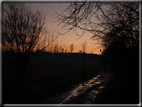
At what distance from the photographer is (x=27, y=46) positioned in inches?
377

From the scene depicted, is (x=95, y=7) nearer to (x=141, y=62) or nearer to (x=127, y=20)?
(x=127, y=20)

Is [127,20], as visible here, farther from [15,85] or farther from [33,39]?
[15,85]

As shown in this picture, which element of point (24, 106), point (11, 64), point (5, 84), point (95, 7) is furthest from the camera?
point (11, 64)

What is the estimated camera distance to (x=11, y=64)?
9367mm

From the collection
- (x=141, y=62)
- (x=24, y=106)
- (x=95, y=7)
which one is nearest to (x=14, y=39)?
(x=24, y=106)

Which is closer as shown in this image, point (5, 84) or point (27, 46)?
point (5, 84)

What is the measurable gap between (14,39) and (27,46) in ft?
3.74

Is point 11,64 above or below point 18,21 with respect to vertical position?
below

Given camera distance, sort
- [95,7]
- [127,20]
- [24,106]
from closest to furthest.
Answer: [95,7]
[127,20]
[24,106]

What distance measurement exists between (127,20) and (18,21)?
25.1ft

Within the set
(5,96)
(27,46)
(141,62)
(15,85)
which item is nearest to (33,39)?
(27,46)

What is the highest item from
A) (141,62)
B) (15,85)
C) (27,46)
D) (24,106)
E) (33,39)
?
(33,39)

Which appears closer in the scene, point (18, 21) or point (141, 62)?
point (141, 62)

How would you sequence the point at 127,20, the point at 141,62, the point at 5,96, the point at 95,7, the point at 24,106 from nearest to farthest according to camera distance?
the point at 95,7 → the point at 127,20 → the point at 141,62 → the point at 24,106 → the point at 5,96
